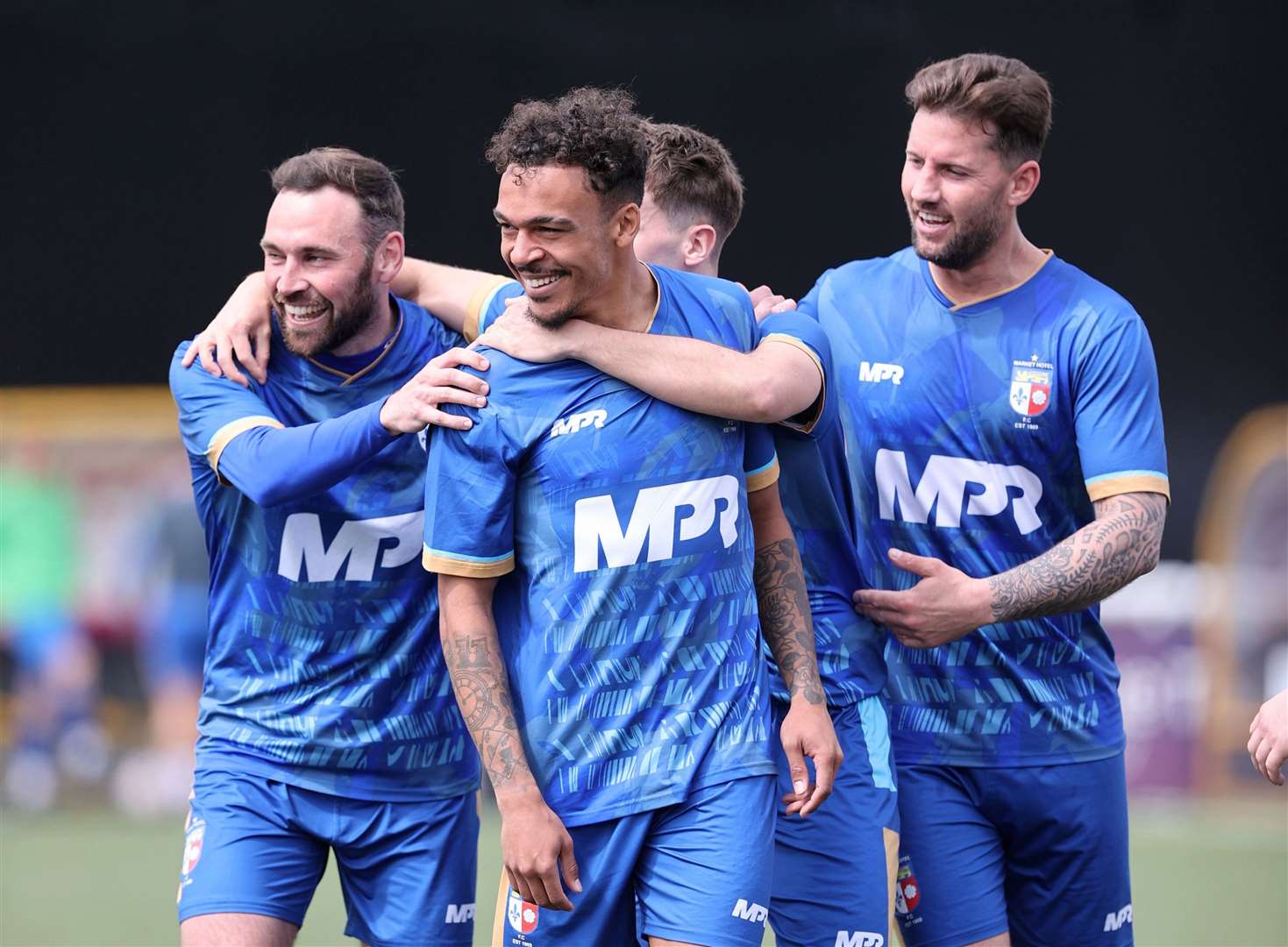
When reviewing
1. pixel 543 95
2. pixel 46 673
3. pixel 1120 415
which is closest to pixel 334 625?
pixel 1120 415

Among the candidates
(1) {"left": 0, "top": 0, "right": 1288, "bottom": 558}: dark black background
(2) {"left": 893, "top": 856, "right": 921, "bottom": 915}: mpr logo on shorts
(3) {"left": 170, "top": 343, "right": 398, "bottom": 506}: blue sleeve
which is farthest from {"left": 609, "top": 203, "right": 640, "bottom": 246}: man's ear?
(1) {"left": 0, "top": 0, "right": 1288, "bottom": 558}: dark black background

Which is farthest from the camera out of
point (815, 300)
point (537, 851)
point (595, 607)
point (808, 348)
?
point (815, 300)

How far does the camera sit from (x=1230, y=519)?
364 inches

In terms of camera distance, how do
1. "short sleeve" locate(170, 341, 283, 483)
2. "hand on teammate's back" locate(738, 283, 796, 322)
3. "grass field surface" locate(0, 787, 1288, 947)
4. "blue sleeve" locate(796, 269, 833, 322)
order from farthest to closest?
"grass field surface" locate(0, 787, 1288, 947) → "blue sleeve" locate(796, 269, 833, 322) → "short sleeve" locate(170, 341, 283, 483) → "hand on teammate's back" locate(738, 283, 796, 322)

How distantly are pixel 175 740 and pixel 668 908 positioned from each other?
660 centimetres

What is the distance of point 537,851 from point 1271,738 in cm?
141

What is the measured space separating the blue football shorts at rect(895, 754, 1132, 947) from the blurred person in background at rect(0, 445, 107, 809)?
20.4 ft

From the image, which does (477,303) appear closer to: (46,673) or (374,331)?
(374,331)

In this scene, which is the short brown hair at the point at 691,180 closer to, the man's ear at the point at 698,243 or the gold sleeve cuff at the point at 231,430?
the man's ear at the point at 698,243

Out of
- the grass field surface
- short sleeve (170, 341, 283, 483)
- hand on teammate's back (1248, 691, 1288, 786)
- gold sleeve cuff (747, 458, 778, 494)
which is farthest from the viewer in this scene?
the grass field surface

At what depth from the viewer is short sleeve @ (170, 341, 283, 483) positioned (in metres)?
3.60

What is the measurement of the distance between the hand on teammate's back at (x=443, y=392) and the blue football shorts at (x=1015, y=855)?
57.1 inches

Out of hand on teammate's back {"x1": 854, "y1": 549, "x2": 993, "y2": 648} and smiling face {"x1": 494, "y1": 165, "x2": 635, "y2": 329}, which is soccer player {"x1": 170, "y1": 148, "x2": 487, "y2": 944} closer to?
smiling face {"x1": 494, "y1": 165, "x2": 635, "y2": 329}

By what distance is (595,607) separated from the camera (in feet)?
9.93
